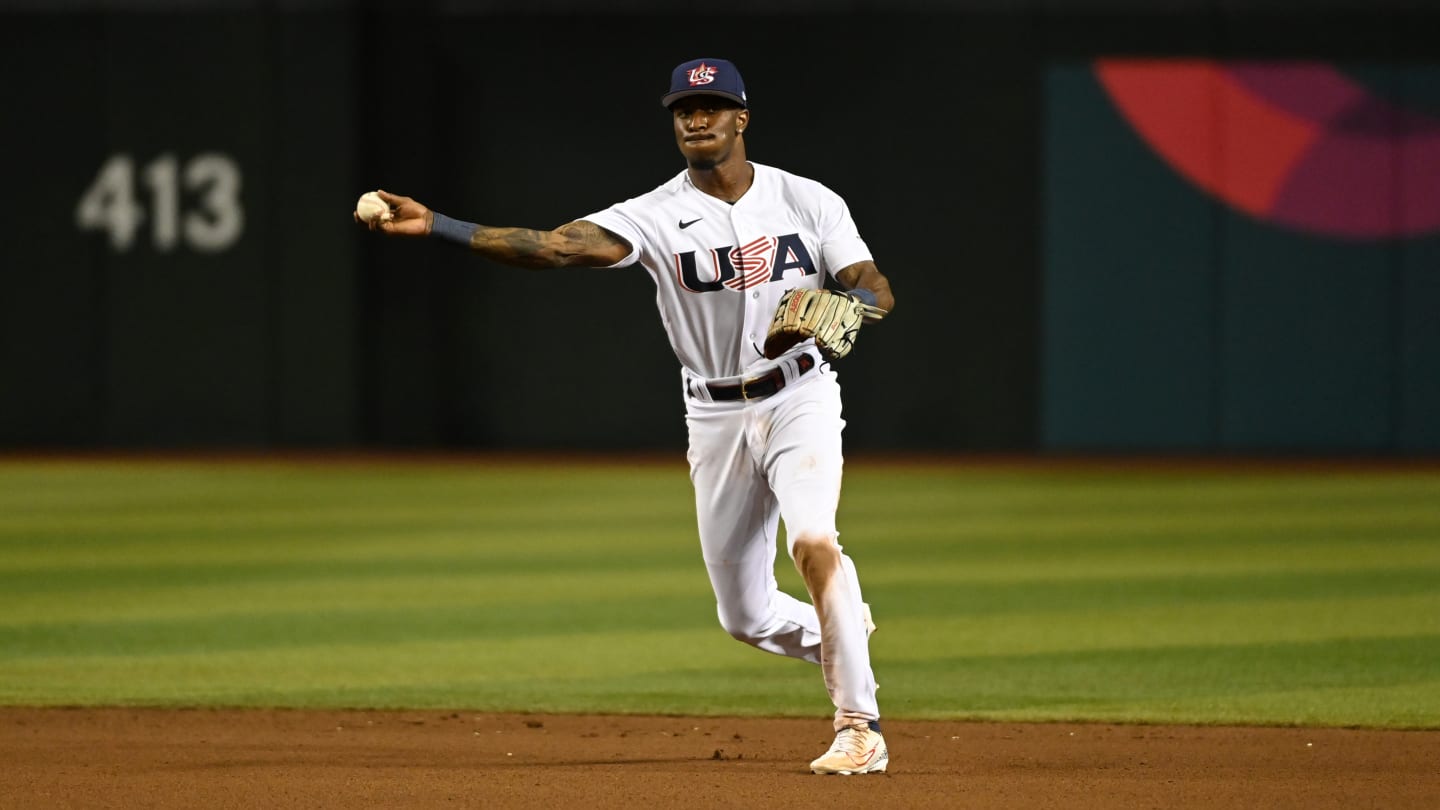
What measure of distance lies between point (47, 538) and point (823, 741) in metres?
8.25

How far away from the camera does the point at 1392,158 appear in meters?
20.6

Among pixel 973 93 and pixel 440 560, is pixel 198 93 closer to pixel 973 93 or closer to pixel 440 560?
pixel 973 93

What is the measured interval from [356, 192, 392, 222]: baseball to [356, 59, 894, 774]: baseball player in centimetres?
15

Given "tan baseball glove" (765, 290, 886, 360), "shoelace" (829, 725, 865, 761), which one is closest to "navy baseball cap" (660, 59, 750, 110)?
"tan baseball glove" (765, 290, 886, 360)

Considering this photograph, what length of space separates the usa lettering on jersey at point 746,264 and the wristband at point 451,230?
26.3 inches

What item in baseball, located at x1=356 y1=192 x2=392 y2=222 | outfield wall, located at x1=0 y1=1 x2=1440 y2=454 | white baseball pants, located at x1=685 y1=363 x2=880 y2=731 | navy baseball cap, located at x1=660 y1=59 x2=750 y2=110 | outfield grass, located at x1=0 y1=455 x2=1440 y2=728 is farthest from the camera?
outfield wall, located at x1=0 y1=1 x2=1440 y2=454

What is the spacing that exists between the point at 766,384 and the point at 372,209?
132 cm

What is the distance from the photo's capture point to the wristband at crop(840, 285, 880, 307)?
5719 millimetres

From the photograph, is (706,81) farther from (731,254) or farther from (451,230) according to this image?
(451,230)

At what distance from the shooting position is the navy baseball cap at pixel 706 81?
19.2 ft

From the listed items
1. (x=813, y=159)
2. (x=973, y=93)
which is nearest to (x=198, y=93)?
(x=813, y=159)

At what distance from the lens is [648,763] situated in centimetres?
619

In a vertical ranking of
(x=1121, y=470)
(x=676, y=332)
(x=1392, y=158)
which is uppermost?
(x=1392, y=158)

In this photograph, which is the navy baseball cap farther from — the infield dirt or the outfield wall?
the outfield wall
